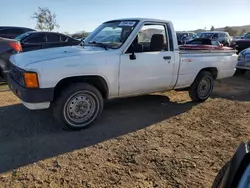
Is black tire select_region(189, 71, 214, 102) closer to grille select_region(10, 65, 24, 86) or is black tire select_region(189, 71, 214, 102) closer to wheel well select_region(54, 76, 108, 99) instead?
wheel well select_region(54, 76, 108, 99)

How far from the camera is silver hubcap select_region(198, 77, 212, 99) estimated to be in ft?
19.8

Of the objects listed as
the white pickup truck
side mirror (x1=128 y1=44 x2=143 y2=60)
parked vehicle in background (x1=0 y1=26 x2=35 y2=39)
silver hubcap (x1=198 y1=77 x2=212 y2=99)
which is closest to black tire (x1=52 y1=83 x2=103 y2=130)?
the white pickup truck

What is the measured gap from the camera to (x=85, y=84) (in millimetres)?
4223

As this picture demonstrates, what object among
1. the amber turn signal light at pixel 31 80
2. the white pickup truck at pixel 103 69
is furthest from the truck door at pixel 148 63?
the amber turn signal light at pixel 31 80

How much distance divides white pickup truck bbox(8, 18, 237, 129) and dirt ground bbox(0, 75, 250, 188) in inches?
19.0

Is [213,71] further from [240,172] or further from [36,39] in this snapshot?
[36,39]

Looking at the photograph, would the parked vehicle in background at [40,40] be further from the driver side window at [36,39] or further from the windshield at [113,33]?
the windshield at [113,33]

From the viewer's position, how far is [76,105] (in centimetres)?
423

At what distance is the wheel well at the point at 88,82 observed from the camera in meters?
4.12

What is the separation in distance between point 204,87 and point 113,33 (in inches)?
101

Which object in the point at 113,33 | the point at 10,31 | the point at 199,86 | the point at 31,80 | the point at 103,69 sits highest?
the point at 10,31

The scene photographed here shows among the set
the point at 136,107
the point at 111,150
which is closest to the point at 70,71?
the point at 111,150

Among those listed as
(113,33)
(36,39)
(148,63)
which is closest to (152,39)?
(148,63)

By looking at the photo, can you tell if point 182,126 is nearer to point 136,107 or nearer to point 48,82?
point 136,107
